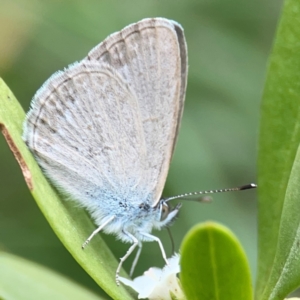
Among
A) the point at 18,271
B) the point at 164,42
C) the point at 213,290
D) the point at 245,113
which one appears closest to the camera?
the point at 213,290

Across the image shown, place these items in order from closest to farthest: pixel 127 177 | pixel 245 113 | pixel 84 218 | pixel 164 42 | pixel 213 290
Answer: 1. pixel 213 290
2. pixel 84 218
3. pixel 164 42
4. pixel 127 177
5. pixel 245 113

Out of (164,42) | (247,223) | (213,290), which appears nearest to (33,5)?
(164,42)

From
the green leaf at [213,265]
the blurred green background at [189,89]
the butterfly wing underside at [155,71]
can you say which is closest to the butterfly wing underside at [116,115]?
the butterfly wing underside at [155,71]

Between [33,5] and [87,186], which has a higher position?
[33,5]

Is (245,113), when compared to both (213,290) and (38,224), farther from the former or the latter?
(213,290)

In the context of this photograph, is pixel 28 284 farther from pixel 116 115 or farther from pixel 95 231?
pixel 116 115

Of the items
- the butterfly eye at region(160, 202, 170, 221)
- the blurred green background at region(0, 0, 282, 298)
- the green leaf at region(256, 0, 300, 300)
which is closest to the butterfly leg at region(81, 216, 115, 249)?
the butterfly eye at region(160, 202, 170, 221)
